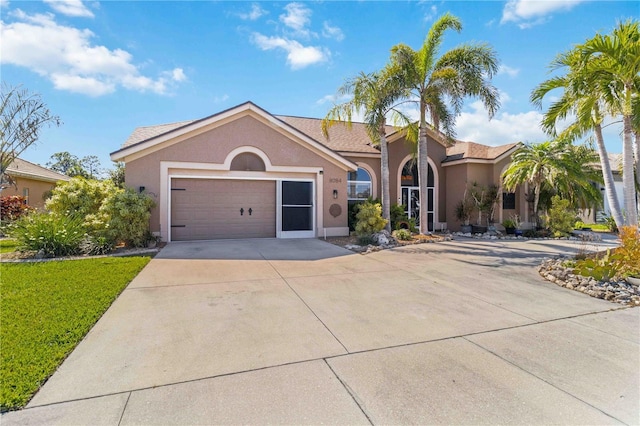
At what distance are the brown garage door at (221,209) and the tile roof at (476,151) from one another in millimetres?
10647

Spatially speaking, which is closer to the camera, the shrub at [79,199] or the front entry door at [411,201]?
the shrub at [79,199]

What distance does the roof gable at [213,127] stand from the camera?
11.5 meters

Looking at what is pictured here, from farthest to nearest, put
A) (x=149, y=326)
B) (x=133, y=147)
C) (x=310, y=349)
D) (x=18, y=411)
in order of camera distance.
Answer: (x=133, y=147), (x=149, y=326), (x=310, y=349), (x=18, y=411)

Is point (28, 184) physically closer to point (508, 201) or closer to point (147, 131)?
point (147, 131)

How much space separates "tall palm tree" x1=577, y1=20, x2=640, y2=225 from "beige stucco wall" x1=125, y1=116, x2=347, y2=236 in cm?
929

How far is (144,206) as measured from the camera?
10.7 m

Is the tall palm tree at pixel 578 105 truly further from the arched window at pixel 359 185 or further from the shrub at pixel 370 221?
the arched window at pixel 359 185

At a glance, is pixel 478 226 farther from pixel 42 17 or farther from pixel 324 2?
pixel 42 17

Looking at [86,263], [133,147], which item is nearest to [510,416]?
[86,263]

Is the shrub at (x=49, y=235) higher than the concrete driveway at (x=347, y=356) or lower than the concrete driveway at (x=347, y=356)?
higher

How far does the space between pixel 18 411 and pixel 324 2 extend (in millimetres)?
12516

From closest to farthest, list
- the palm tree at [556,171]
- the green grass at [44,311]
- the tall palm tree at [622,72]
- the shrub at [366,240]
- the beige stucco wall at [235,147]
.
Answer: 1. the green grass at [44,311]
2. the tall palm tree at [622,72]
3. the beige stucco wall at [235,147]
4. the shrub at [366,240]
5. the palm tree at [556,171]

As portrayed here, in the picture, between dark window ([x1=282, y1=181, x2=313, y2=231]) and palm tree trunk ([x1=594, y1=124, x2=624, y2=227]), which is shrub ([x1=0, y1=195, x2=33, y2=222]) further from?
palm tree trunk ([x1=594, y1=124, x2=624, y2=227])

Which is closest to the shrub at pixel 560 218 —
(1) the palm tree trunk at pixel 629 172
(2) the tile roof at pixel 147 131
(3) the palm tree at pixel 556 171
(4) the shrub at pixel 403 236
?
(3) the palm tree at pixel 556 171
